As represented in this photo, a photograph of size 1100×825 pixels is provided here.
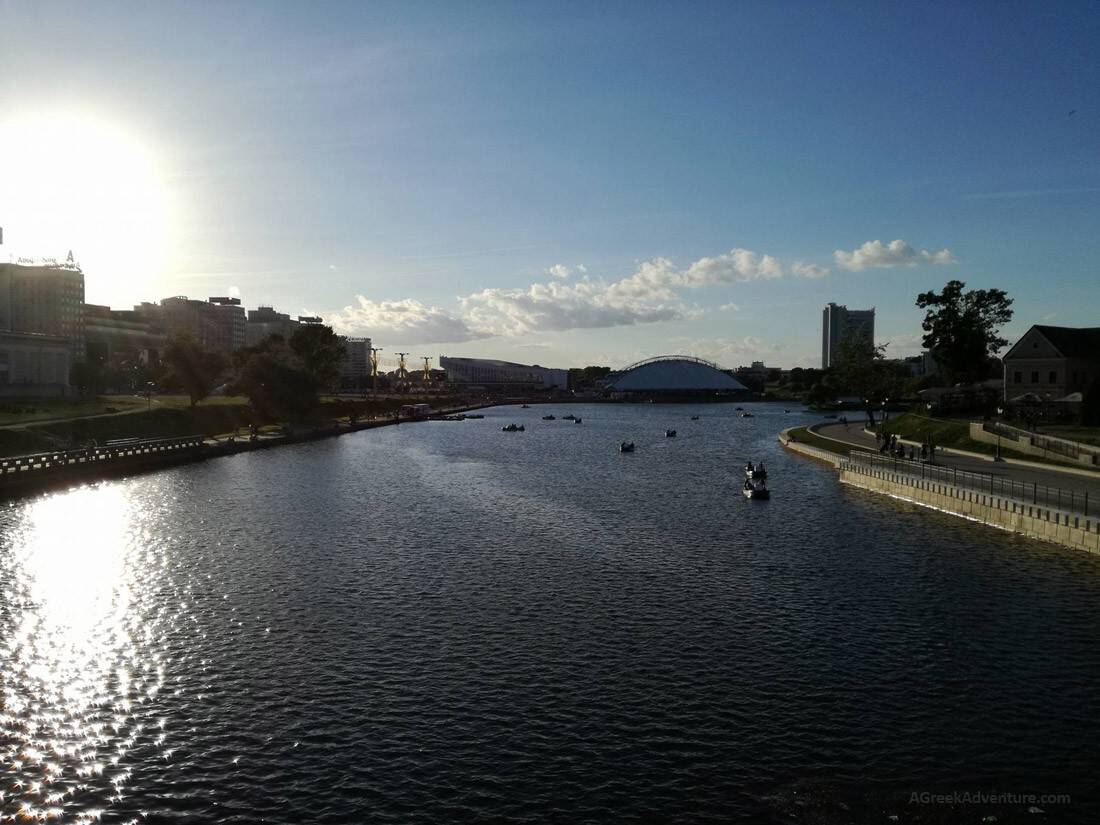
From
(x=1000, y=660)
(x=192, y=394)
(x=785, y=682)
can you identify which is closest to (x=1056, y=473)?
(x=1000, y=660)

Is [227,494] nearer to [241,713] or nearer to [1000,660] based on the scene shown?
[241,713]

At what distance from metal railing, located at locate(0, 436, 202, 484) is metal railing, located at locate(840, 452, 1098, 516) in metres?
77.8

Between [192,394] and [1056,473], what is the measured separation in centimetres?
12804

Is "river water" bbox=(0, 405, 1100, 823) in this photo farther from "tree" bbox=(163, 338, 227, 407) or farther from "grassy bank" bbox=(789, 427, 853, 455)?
"tree" bbox=(163, 338, 227, 407)

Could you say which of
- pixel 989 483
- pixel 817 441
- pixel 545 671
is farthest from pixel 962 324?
pixel 545 671

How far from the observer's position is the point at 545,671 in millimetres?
28703

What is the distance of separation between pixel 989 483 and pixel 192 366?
122 meters

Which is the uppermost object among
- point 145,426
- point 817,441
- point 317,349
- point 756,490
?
point 317,349

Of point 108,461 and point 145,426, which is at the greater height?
point 145,426

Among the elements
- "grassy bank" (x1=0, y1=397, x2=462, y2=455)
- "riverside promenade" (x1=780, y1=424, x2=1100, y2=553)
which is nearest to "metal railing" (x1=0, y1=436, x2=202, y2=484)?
"grassy bank" (x1=0, y1=397, x2=462, y2=455)

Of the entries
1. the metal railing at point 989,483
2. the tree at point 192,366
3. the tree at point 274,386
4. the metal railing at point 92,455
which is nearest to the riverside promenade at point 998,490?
the metal railing at point 989,483

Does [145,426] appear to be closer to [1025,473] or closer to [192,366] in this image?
[192,366]

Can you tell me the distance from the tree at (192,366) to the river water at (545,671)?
82.4m

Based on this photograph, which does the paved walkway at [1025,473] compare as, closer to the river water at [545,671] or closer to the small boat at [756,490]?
the river water at [545,671]
